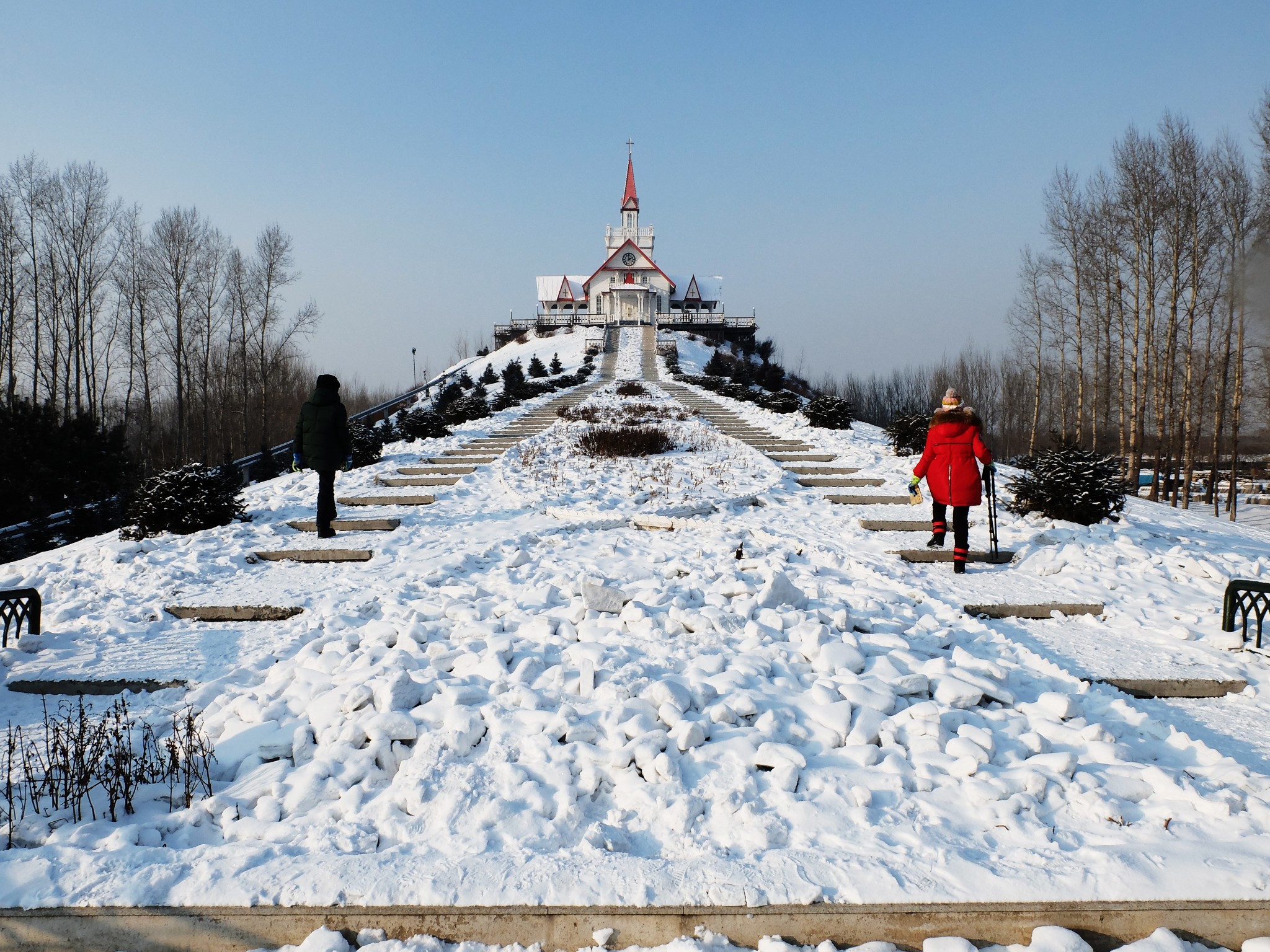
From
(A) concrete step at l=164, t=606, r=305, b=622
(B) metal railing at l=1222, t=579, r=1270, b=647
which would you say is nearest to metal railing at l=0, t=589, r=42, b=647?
(A) concrete step at l=164, t=606, r=305, b=622

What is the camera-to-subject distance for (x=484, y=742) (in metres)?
3.17

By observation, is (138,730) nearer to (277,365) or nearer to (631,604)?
(631,604)

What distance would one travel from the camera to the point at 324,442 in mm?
7305

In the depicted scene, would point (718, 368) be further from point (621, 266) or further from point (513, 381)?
point (621, 266)

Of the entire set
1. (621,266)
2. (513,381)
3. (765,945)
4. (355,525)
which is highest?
(621,266)

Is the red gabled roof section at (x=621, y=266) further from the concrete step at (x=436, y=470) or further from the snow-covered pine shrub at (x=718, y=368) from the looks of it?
the concrete step at (x=436, y=470)

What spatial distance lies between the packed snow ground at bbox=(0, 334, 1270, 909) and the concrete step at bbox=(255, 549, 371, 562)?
654 millimetres

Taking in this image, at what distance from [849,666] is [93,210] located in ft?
104

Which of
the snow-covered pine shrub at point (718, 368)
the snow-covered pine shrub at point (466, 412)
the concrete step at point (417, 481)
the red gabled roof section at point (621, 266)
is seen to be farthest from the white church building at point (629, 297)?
the concrete step at point (417, 481)

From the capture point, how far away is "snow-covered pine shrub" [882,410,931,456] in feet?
38.1

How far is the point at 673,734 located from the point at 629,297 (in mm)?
58120

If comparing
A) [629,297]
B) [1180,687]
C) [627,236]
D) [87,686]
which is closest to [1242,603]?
[1180,687]

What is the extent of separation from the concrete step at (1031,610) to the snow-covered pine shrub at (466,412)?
46.3ft

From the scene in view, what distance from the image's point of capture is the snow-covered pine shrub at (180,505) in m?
7.14
